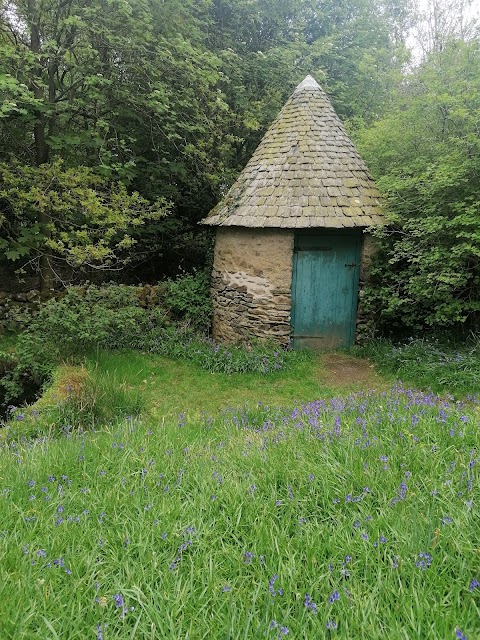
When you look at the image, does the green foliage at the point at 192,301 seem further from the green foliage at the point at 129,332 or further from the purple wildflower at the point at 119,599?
the purple wildflower at the point at 119,599

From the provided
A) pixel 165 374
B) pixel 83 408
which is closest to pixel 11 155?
pixel 165 374

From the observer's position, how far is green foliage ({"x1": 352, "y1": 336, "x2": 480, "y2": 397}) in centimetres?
641

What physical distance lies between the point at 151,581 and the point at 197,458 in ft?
4.25

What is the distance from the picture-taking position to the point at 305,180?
334 inches

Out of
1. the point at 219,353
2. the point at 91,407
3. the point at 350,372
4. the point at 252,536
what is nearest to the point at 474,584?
the point at 252,536

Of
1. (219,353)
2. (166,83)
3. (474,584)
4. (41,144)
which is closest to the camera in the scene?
(474,584)

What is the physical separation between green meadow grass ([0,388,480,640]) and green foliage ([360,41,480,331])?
4.33 metres

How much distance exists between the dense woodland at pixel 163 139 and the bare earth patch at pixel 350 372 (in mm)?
1146

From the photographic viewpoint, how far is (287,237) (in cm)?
830

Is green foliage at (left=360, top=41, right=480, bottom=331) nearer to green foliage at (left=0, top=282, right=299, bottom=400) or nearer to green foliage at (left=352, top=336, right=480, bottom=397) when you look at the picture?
green foliage at (left=352, top=336, right=480, bottom=397)

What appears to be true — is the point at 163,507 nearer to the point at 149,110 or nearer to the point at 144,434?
the point at 144,434

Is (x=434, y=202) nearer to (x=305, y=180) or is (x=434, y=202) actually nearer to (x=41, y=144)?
(x=305, y=180)

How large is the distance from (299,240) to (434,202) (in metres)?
2.43

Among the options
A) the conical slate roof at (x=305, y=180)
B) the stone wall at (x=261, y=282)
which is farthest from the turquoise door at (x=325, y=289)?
the conical slate roof at (x=305, y=180)
